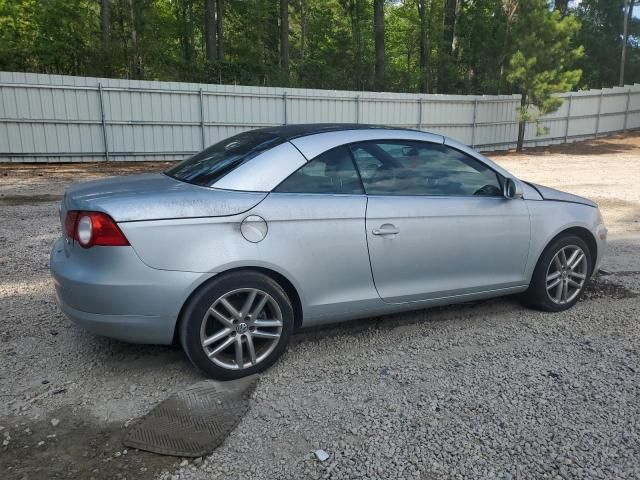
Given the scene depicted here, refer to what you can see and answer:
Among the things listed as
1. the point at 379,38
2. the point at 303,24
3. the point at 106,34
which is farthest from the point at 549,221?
the point at 303,24

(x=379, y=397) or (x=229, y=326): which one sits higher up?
(x=229, y=326)

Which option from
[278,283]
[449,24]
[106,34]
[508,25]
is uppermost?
[449,24]

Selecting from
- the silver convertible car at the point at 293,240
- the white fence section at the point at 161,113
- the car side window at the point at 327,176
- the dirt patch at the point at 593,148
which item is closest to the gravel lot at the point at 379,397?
the silver convertible car at the point at 293,240

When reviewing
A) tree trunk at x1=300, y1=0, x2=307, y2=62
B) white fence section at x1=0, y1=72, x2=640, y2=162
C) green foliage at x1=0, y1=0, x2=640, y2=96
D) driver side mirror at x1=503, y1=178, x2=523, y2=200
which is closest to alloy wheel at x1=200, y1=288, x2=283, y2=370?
driver side mirror at x1=503, y1=178, x2=523, y2=200

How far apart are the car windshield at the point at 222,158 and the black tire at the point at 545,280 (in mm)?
2407

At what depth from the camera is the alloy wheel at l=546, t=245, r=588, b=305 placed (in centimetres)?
442

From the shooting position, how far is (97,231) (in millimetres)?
2975

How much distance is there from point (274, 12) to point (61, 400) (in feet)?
100

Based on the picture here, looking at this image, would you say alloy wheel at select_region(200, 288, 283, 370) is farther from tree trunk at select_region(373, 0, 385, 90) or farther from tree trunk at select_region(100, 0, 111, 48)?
tree trunk at select_region(373, 0, 385, 90)

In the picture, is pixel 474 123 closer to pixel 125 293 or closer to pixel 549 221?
pixel 549 221

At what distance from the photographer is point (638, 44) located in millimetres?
39531

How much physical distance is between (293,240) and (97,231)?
114 cm

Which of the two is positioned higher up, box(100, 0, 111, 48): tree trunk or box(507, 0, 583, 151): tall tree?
box(100, 0, 111, 48): tree trunk

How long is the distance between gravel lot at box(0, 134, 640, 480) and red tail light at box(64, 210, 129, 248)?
91cm
